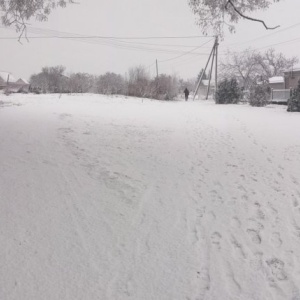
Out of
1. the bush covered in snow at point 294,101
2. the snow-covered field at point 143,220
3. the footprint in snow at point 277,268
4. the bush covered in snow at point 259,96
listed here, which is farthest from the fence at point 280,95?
the footprint in snow at point 277,268

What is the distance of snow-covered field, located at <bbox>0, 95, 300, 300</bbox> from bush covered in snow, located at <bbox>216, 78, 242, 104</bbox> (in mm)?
22087

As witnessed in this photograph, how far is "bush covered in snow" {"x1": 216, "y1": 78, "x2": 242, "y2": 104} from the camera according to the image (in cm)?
2984

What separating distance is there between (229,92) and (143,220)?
26.7 m

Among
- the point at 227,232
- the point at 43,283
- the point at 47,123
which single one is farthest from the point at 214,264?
the point at 47,123

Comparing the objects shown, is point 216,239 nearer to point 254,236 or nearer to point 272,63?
point 254,236

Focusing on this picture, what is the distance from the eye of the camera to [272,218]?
4.95 metres

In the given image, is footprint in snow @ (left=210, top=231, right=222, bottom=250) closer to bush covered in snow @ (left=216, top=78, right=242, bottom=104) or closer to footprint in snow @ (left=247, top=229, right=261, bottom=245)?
footprint in snow @ (left=247, top=229, right=261, bottom=245)

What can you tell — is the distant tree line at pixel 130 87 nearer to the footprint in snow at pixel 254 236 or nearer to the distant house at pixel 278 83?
the distant house at pixel 278 83

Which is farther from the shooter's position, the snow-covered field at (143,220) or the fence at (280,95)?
the fence at (280,95)

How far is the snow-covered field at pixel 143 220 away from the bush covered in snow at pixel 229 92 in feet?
72.5

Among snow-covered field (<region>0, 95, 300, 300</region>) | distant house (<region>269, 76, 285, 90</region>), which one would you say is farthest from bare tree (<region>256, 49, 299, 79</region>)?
snow-covered field (<region>0, 95, 300, 300</region>)

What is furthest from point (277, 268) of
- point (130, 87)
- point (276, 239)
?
point (130, 87)

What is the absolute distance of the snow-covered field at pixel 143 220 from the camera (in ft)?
11.2

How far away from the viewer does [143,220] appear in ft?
15.2
